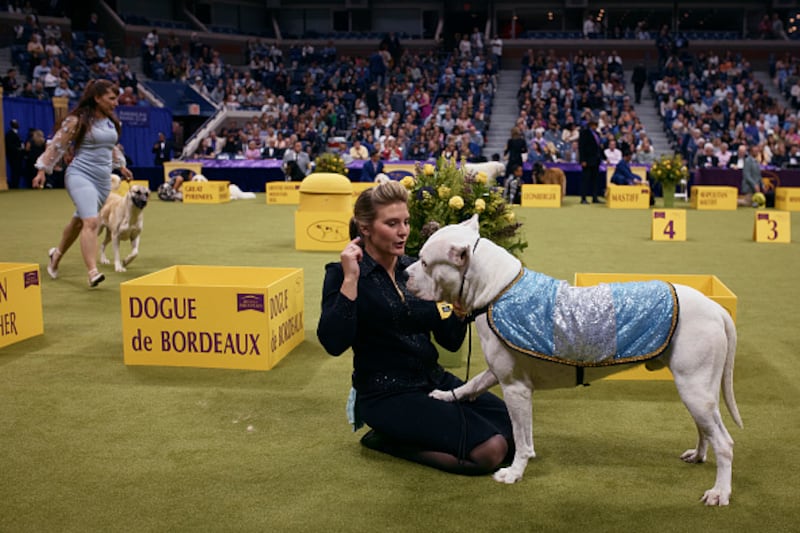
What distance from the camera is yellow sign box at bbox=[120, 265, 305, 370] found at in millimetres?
4848

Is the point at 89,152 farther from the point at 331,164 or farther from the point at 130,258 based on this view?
the point at 331,164

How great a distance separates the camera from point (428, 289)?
313cm

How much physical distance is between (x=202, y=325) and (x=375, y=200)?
1.99 meters

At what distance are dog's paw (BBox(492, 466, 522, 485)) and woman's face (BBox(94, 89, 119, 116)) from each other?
5411 mm

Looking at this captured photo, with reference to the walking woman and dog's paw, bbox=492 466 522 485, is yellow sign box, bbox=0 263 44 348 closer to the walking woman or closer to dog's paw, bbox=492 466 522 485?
the walking woman

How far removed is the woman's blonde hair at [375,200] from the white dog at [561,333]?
0.37m

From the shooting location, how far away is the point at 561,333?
2992 mm

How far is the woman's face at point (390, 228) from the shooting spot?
3.41 meters

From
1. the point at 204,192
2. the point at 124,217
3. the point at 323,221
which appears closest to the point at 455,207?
the point at 124,217

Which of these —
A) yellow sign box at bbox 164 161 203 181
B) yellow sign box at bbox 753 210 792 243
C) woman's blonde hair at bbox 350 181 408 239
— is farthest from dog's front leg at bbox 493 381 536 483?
yellow sign box at bbox 164 161 203 181

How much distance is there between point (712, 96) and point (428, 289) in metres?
27.9

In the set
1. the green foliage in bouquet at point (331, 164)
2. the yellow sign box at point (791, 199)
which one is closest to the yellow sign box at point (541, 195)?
the green foliage in bouquet at point (331, 164)

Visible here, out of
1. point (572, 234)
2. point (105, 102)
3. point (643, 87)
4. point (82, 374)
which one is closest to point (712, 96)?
point (643, 87)

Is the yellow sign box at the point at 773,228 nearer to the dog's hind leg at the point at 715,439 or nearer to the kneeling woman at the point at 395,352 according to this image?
the kneeling woman at the point at 395,352
